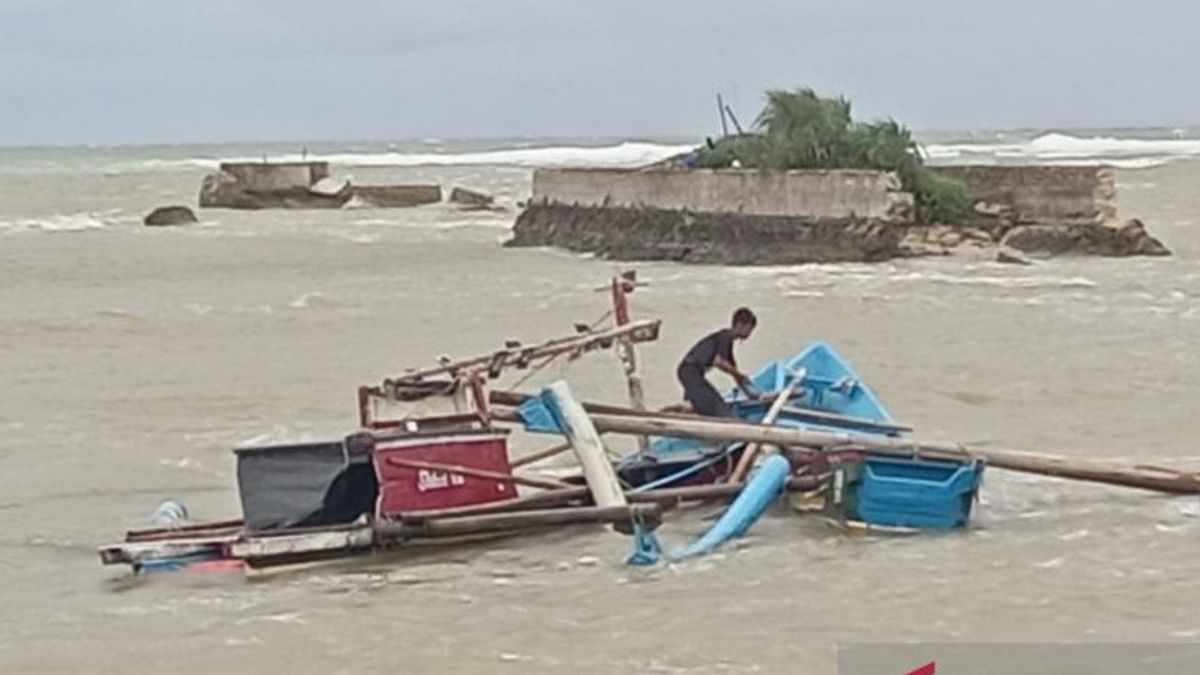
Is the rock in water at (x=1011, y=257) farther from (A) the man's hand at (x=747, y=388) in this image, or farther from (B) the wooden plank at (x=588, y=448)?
(B) the wooden plank at (x=588, y=448)

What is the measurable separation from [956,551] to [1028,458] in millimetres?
1127

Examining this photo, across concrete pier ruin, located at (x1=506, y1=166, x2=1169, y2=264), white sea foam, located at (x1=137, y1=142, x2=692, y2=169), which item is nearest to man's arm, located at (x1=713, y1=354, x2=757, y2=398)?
concrete pier ruin, located at (x1=506, y1=166, x2=1169, y2=264)

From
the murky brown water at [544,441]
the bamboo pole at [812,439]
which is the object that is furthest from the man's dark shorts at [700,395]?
the murky brown water at [544,441]

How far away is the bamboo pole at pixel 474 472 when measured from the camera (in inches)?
444

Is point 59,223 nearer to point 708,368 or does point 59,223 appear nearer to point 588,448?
point 708,368

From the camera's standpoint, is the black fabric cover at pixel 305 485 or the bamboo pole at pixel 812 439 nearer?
the black fabric cover at pixel 305 485

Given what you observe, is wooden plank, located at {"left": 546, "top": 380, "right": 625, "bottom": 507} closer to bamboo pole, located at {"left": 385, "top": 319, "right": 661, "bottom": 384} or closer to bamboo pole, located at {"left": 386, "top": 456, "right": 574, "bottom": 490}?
bamboo pole, located at {"left": 386, "top": 456, "right": 574, "bottom": 490}

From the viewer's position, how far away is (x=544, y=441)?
15.5 m

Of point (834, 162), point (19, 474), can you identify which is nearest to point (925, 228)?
point (834, 162)

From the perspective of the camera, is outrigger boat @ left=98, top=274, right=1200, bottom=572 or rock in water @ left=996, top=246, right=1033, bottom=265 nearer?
outrigger boat @ left=98, top=274, right=1200, bottom=572

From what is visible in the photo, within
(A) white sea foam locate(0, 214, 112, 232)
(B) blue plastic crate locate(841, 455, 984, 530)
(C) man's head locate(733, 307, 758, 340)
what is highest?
(C) man's head locate(733, 307, 758, 340)

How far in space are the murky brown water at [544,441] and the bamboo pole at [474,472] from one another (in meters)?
0.36

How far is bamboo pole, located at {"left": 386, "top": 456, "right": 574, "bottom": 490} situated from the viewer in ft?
37.0

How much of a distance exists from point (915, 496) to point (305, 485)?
344 cm
